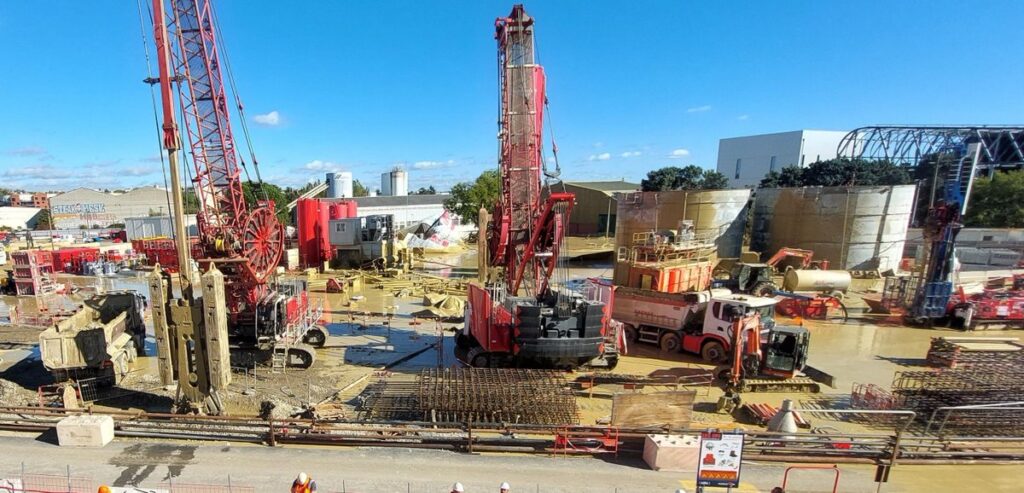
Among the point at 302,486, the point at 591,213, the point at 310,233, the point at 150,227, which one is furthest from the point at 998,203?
the point at 150,227

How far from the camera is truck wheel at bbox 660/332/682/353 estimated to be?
1597 centimetres

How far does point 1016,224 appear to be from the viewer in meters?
42.3

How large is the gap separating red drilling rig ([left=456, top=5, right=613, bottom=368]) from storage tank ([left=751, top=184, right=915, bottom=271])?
994 inches

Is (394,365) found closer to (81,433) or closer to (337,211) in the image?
(81,433)

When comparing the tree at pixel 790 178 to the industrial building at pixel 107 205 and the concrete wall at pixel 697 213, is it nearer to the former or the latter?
the concrete wall at pixel 697 213

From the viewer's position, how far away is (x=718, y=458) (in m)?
5.82

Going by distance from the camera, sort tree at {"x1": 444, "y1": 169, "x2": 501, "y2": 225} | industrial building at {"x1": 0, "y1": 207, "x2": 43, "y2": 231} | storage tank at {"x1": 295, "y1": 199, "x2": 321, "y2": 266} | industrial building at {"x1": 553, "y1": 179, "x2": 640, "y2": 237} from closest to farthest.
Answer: storage tank at {"x1": 295, "y1": 199, "x2": 321, "y2": 266} → tree at {"x1": 444, "y1": 169, "x2": 501, "y2": 225} → industrial building at {"x1": 553, "y1": 179, "x2": 640, "y2": 237} → industrial building at {"x1": 0, "y1": 207, "x2": 43, "y2": 231}

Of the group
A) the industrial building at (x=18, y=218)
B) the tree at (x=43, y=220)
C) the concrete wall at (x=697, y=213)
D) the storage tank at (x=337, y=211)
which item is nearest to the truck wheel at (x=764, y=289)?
the concrete wall at (x=697, y=213)

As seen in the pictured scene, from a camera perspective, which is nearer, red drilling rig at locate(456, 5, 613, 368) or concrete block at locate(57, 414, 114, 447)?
concrete block at locate(57, 414, 114, 447)

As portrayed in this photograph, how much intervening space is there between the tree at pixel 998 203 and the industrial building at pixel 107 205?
104 m

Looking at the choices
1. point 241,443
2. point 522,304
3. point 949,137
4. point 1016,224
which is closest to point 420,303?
point 522,304

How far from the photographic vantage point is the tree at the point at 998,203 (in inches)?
1661

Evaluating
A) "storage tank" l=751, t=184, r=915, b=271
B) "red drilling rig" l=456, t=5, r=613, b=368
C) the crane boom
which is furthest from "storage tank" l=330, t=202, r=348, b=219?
"storage tank" l=751, t=184, r=915, b=271

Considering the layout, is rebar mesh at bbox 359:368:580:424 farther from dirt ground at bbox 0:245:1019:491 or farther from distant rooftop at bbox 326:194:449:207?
distant rooftop at bbox 326:194:449:207
